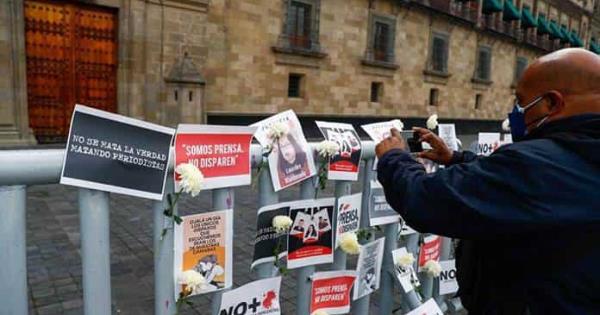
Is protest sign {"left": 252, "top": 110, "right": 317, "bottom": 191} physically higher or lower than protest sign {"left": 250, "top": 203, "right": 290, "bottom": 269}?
higher

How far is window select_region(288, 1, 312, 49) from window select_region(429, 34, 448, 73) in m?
8.78

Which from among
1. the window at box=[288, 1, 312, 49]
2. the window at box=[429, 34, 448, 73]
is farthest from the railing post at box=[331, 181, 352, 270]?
the window at box=[429, 34, 448, 73]

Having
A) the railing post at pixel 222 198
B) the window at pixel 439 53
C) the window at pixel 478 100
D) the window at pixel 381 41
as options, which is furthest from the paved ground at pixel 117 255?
the window at pixel 478 100

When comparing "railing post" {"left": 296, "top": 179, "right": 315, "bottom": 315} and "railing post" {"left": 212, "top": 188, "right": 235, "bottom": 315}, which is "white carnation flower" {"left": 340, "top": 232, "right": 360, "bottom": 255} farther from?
"railing post" {"left": 212, "top": 188, "right": 235, "bottom": 315}

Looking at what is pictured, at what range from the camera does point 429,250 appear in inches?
109

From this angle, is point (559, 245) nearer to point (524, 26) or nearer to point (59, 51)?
point (59, 51)

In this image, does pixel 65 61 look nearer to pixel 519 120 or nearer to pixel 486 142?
pixel 486 142

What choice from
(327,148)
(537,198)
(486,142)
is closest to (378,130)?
(327,148)

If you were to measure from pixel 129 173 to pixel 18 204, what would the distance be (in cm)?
30

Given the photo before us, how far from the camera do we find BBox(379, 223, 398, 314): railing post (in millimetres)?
2432

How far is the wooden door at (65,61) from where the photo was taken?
10383 millimetres

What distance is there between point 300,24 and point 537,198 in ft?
50.9

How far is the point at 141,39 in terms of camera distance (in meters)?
11.6

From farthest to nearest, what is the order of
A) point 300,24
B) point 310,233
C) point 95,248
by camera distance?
1. point 300,24
2. point 310,233
3. point 95,248
